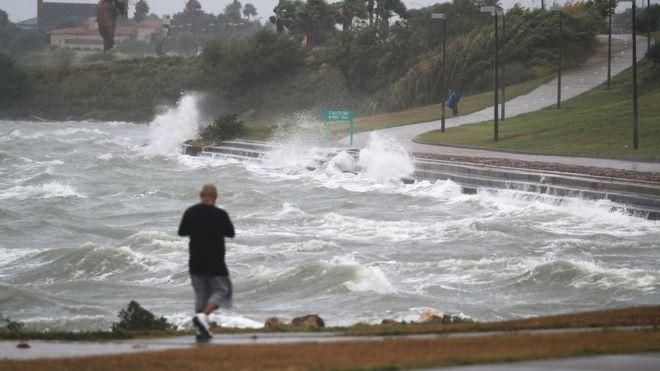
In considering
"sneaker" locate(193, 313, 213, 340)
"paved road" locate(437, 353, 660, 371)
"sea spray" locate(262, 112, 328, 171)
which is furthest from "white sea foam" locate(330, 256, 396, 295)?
"sea spray" locate(262, 112, 328, 171)

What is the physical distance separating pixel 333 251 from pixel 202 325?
11813 millimetres

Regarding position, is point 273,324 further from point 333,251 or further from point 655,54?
point 655,54

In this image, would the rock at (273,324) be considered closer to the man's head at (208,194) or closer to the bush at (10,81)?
the man's head at (208,194)

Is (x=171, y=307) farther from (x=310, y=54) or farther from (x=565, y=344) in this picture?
(x=310, y=54)

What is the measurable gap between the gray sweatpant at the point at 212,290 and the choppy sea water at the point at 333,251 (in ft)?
13.3

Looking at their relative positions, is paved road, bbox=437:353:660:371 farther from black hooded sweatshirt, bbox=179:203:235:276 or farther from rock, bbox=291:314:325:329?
rock, bbox=291:314:325:329

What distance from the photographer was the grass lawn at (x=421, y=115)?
62.4 meters

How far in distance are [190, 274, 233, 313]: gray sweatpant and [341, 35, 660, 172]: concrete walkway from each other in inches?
911

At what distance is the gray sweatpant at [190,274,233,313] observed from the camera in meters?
11.2

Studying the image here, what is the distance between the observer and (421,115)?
66.6m

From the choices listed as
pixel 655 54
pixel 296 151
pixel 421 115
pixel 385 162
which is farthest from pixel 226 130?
pixel 385 162

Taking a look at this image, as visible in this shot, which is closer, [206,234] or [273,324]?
[206,234]

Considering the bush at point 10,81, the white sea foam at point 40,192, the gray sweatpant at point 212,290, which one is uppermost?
the bush at point 10,81

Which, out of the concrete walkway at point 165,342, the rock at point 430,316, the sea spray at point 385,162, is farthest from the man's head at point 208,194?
the sea spray at point 385,162
